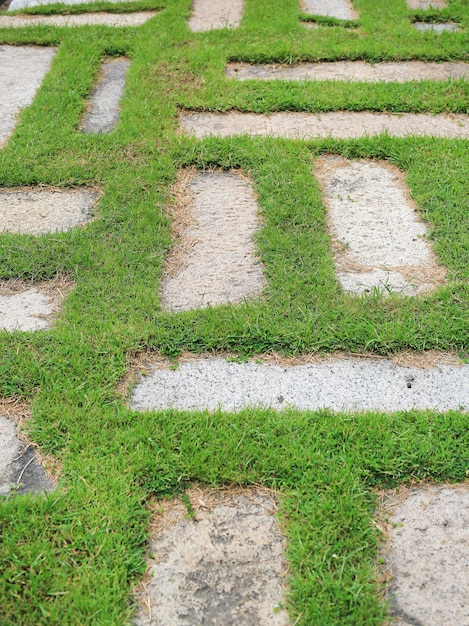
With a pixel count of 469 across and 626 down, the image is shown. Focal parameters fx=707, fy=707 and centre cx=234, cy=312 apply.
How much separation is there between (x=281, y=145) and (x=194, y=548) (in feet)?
7.25

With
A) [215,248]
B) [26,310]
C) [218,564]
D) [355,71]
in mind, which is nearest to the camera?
[218,564]

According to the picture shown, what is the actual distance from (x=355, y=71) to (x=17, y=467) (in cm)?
320

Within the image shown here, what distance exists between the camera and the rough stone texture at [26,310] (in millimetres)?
2551

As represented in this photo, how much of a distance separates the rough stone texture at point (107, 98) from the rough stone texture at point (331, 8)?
4.85ft

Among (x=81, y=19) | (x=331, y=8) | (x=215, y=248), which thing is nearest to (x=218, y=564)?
(x=215, y=248)

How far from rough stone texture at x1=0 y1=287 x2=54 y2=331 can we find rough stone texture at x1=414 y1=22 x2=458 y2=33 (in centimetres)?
333

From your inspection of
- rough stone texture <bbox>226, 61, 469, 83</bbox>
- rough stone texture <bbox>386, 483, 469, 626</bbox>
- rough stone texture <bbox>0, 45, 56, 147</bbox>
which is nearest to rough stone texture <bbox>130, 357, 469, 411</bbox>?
rough stone texture <bbox>386, 483, 469, 626</bbox>

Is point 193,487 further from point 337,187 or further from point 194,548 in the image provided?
Result: point 337,187

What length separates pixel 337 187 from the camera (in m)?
3.29

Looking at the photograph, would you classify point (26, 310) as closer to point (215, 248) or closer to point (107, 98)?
point (215, 248)

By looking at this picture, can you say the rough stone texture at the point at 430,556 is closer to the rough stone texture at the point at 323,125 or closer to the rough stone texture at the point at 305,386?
the rough stone texture at the point at 305,386

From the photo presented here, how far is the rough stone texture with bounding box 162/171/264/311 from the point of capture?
2.71 metres

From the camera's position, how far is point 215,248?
9.66 feet

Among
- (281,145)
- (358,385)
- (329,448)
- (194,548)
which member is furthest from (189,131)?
(194,548)
